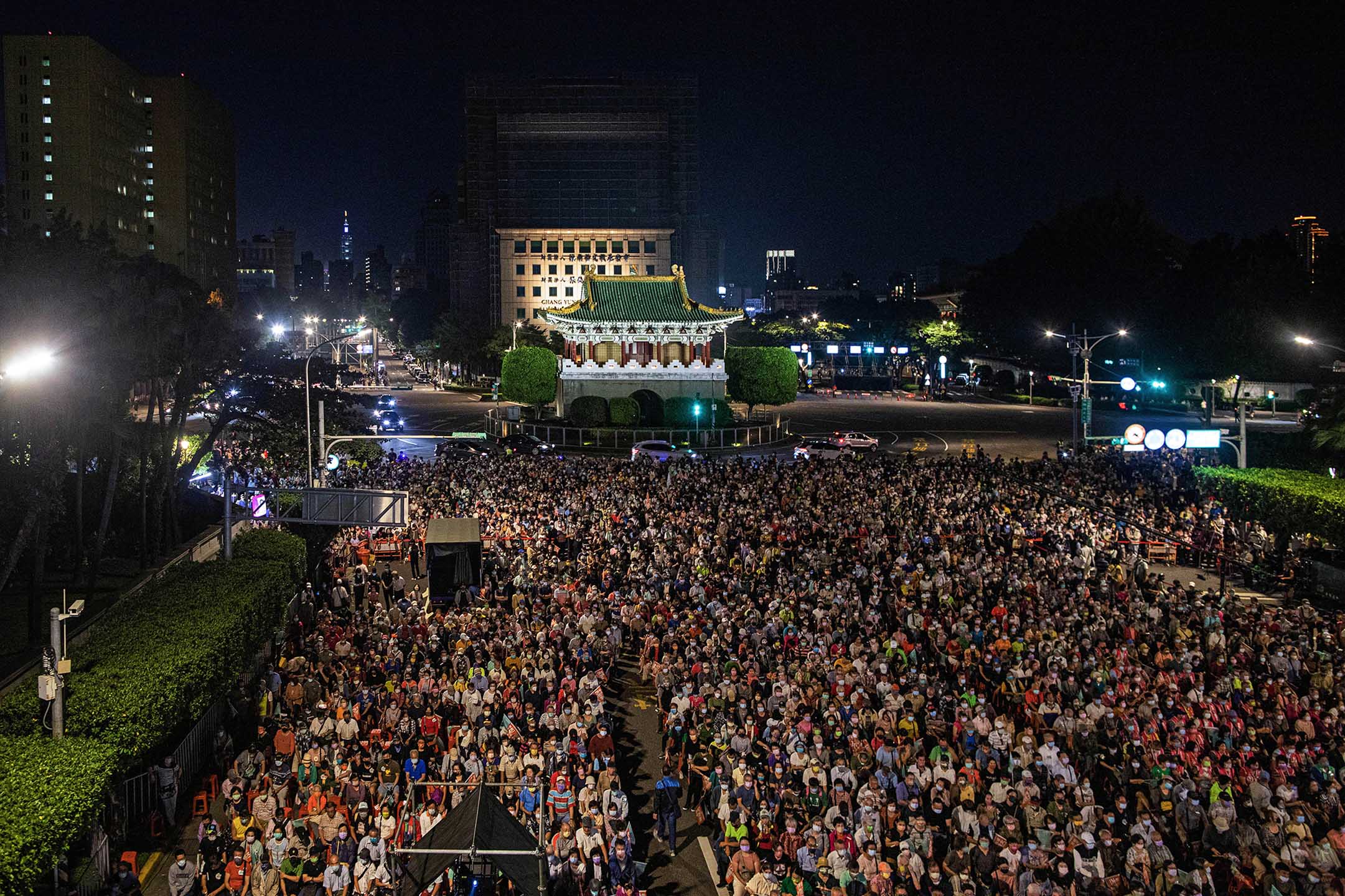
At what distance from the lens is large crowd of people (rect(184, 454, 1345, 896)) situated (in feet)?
41.0

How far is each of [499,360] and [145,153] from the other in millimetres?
75287

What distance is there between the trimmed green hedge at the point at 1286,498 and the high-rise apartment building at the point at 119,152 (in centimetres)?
9658

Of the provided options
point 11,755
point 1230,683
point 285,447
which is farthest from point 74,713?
point 285,447

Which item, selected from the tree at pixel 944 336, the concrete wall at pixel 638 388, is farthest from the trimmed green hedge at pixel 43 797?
the tree at pixel 944 336

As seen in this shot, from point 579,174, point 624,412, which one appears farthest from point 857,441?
point 579,174

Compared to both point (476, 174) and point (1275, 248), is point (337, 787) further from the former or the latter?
point (476, 174)

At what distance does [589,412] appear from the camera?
201 feet

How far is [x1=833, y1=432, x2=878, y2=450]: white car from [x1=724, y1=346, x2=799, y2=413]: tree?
11.1m

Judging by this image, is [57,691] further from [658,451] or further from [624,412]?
[624,412]

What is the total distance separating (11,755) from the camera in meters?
13.1

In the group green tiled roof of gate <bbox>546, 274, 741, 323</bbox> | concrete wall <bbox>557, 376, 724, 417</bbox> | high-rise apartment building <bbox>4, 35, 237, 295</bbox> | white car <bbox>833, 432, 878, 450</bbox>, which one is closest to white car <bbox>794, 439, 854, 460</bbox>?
white car <bbox>833, 432, 878, 450</bbox>

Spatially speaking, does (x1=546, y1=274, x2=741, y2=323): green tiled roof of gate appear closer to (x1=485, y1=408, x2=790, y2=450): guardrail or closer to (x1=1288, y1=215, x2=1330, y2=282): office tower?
(x1=485, y1=408, x2=790, y2=450): guardrail

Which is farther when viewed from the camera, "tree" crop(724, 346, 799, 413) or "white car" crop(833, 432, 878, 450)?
"tree" crop(724, 346, 799, 413)

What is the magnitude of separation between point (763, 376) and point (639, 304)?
9.24 m
